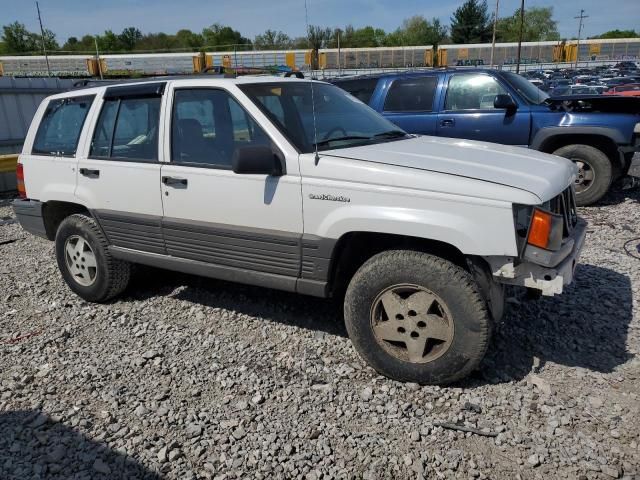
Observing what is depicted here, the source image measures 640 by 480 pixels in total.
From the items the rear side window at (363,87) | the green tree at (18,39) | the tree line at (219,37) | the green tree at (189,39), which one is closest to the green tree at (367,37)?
the tree line at (219,37)

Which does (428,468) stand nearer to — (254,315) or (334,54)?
(254,315)

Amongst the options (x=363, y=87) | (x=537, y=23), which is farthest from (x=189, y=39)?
(x=363, y=87)

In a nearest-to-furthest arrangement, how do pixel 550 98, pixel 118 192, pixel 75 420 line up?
pixel 75 420 < pixel 118 192 < pixel 550 98

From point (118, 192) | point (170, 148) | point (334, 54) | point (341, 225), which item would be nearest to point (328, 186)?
point (341, 225)

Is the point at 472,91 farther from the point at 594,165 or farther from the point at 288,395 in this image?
the point at 288,395

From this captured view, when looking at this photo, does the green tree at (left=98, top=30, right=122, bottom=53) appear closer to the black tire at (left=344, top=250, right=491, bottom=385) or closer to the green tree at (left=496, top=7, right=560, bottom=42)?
the green tree at (left=496, top=7, right=560, bottom=42)

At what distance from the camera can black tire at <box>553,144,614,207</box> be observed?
694 cm

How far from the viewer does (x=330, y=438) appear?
288 centimetres

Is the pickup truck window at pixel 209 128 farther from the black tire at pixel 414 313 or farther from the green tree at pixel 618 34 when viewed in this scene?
the green tree at pixel 618 34

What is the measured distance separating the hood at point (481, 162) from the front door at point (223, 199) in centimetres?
51

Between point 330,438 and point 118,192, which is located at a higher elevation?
point 118,192

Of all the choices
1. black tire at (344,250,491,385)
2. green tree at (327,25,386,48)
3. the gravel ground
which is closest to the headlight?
black tire at (344,250,491,385)

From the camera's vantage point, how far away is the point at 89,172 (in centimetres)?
434

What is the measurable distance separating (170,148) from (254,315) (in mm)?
1476
